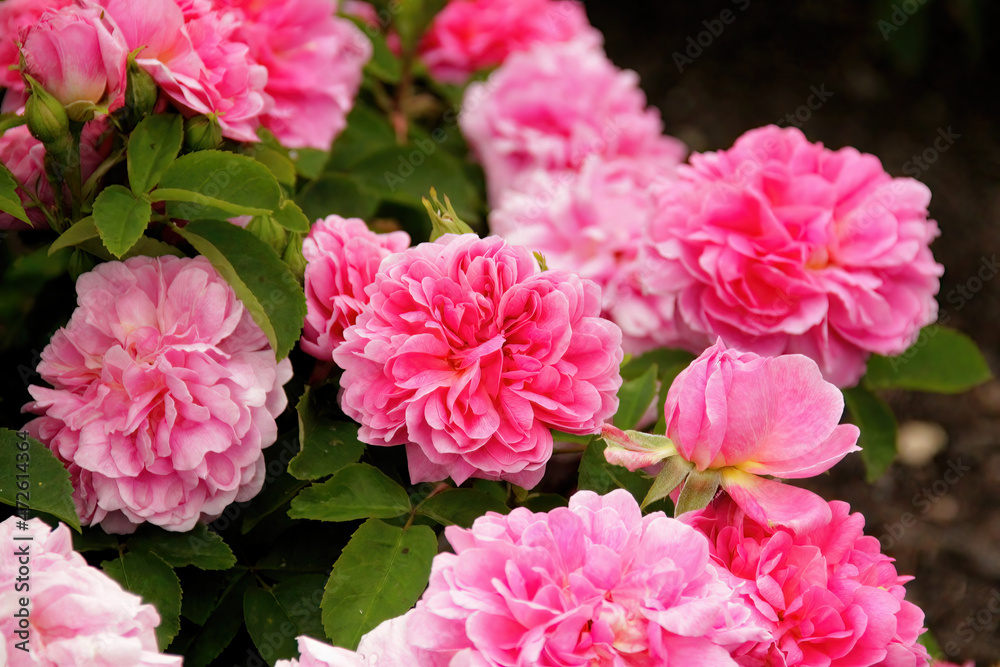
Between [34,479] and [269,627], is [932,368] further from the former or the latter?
[34,479]

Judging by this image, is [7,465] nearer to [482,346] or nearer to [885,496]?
[482,346]

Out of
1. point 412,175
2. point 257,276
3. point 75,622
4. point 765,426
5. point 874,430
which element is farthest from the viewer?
point 412,175

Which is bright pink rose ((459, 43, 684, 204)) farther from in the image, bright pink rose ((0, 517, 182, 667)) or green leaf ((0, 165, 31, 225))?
bright pink rose ((0, 517, 182, 667))

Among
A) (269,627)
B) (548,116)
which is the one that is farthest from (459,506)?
(548,116)

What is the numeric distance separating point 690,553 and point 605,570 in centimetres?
6

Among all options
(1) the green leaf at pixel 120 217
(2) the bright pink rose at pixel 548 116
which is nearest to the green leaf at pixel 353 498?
(1) the green leaf at pixel 120 217

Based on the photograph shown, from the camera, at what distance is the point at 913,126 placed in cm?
255

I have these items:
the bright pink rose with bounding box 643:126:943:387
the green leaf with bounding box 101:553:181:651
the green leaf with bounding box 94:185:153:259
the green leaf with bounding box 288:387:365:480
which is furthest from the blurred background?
the green leaf with bounding box 94:185:153:259

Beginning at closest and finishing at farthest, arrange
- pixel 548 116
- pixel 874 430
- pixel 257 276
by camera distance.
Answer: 1. pixel 257 276
2. pixel 874 430
3. pixel 548 116

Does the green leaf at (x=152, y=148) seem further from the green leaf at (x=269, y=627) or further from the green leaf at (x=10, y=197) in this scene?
the green leaf at (x=269, y=627)

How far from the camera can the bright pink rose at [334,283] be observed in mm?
767

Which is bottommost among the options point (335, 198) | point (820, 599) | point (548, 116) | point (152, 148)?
point (335, 198)

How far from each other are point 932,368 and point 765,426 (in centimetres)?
58

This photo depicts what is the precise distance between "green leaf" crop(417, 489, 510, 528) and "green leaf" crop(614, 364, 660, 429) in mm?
232
